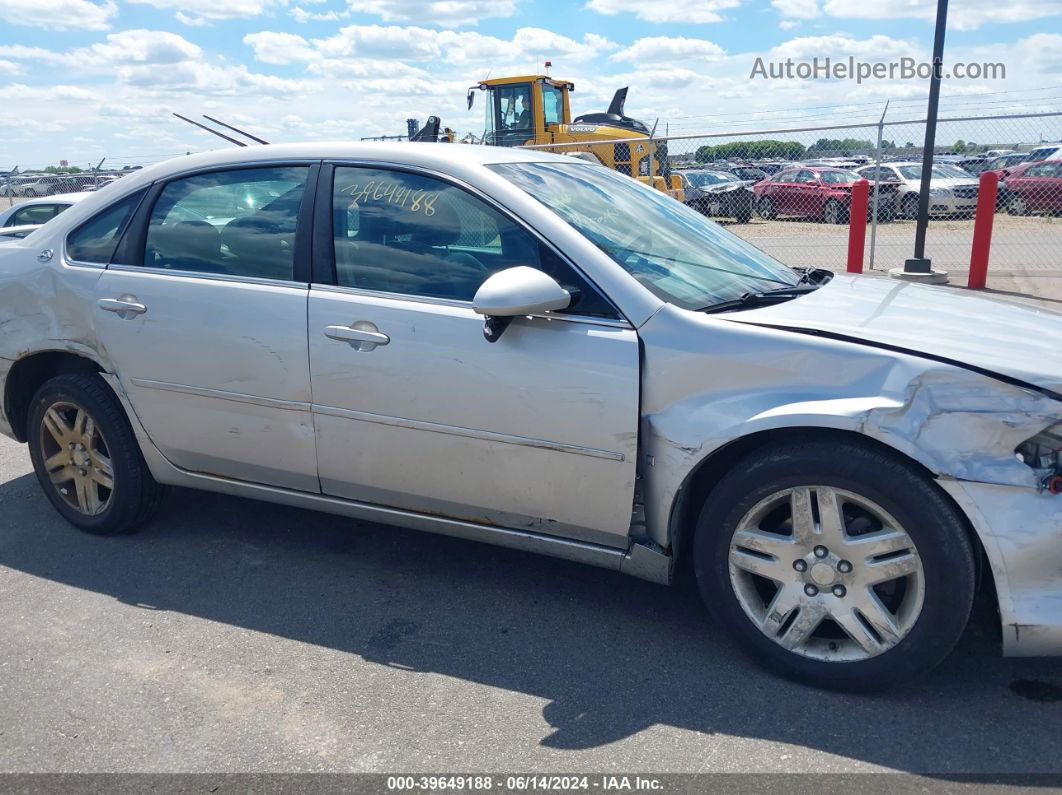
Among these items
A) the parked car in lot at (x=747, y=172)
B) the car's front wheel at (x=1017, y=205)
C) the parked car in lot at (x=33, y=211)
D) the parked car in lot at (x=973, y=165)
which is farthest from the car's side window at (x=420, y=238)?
the parked car in lot at (x=747, y=172)

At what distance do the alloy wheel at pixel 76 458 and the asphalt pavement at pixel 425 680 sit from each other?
269 millimetres

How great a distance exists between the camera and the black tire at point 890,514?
8.77ft

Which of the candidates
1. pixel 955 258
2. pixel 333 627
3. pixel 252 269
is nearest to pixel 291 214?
pixel 252 269

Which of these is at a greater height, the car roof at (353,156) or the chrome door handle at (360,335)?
the car roof at (353,156)

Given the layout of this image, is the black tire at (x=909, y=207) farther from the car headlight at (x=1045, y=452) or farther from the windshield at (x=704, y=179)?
the car headlight at (x=1045, y=452)

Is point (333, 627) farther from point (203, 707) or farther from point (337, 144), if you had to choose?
point (337, 144)

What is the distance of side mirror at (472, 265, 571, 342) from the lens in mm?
3002

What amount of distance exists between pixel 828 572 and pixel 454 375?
1378mm

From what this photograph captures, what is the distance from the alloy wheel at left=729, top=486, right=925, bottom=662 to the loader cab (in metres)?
15.3

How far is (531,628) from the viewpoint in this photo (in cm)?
340

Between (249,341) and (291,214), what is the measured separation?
53 cm

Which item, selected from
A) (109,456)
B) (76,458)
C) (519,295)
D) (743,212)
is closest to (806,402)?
(519,295)

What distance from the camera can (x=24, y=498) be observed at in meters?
4.85

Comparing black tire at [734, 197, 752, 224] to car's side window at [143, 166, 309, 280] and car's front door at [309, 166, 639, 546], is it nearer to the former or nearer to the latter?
car's side window at [143, 166, 309, 280]
